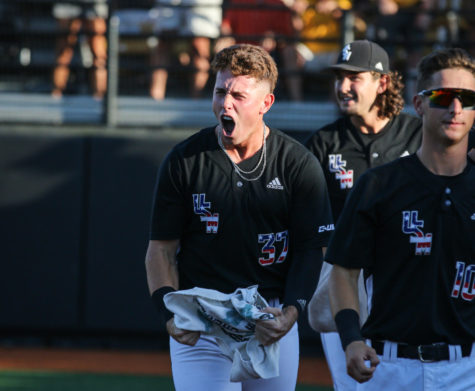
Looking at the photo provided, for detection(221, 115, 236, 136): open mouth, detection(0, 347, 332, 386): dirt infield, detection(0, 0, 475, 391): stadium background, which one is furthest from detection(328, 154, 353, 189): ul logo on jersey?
detection(0, 0, 475, 391): stadium background

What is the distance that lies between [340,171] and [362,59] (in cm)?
72

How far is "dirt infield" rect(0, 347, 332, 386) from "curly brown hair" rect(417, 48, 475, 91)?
4.81 m

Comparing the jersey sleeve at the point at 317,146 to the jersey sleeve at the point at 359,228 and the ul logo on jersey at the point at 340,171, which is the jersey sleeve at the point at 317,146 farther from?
the jersey sleeve at the point at 359,228

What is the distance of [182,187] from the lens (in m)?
4.08

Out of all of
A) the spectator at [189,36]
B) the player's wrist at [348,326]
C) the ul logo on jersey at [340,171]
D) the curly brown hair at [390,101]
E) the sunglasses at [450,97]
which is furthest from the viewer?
the spectator at [189,36]

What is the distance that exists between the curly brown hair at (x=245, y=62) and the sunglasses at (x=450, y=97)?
2.84 feet

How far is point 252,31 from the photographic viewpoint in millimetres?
9734

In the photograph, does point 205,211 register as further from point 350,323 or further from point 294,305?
point 350,323

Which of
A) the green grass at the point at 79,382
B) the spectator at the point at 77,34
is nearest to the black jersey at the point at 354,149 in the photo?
the green grass at the point at 79,382

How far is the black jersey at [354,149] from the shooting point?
5.47 meters

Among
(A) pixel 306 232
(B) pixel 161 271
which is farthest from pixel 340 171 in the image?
(B) pixel 161 271

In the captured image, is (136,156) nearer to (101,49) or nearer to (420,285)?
(101,49)

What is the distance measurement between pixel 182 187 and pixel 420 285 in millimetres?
1218

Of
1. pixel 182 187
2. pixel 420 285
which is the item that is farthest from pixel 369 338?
pixel 182 187
